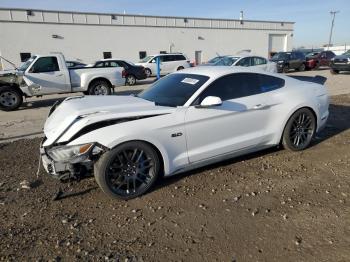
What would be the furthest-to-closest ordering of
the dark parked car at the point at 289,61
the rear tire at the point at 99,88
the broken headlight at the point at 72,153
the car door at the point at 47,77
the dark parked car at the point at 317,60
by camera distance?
the dark parked car at the point at 317,60, the dark parked car at the point at 289,61, the rear tire at the point at 99,88, the car door at the point at 47,77, the broken headlight at the point at 72,153

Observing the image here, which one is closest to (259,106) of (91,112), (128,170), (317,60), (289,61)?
(128,170)

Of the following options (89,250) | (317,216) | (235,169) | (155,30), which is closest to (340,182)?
(317,216)

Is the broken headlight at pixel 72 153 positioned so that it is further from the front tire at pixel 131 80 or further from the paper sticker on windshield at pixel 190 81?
the front tire at pixel 131 80

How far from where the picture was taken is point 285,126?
5340 mm

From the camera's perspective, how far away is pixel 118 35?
31.8 m

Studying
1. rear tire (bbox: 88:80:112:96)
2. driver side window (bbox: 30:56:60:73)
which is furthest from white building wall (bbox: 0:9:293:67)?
rear tire (bbox: 88:80:112:96)

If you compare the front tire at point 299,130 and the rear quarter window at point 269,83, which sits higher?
the rear quarter window at point 269,83

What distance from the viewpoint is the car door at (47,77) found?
11.4 metres

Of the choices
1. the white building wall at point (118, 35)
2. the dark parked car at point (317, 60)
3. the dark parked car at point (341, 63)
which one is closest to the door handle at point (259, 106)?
the dark parked car at point (341, 63)

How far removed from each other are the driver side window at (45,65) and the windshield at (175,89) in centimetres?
770

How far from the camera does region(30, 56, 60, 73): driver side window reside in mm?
11539

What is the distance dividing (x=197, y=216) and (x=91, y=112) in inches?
70.0

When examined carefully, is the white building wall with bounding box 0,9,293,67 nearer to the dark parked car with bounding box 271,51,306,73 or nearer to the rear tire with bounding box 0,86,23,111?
the dark parked car with bounding box 271,51,306,73

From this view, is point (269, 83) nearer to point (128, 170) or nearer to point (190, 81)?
point (190, 81)
